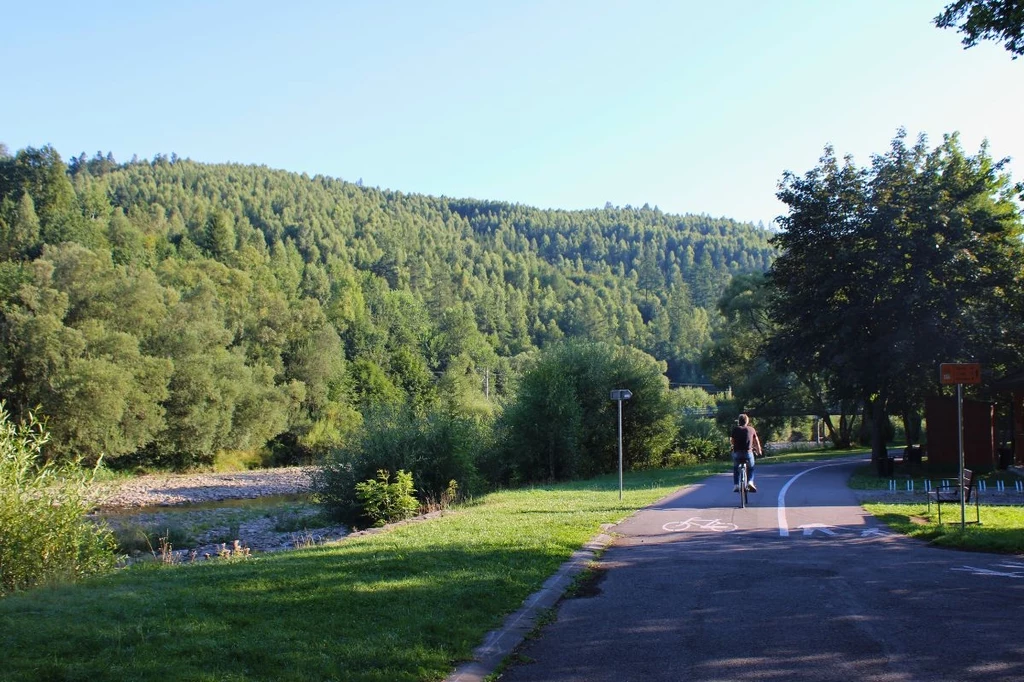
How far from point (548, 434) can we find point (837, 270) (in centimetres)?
1457

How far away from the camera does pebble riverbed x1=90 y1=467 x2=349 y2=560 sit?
2417 cm

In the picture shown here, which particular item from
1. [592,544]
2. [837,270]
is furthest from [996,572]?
[837,270]

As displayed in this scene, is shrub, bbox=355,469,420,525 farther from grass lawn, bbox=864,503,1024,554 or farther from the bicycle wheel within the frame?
grass lawn, bbox=864,503,1024,554

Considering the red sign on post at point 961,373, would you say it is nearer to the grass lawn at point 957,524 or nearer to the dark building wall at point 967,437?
the grass lawn at point 957,524

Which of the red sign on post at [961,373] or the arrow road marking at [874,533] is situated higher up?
the red sign on post at [961,373]

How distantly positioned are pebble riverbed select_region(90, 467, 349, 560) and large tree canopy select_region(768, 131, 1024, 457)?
62.5ft

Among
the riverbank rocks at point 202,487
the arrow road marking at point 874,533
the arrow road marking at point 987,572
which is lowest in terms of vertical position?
the riverbank rocks at point 202,487

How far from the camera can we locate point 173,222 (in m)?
132

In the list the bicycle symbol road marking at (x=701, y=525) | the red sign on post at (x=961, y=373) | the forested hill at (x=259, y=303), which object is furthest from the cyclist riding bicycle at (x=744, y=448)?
the forested hill at (x=259, y=303)

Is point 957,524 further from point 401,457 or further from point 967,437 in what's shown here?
point 967,437

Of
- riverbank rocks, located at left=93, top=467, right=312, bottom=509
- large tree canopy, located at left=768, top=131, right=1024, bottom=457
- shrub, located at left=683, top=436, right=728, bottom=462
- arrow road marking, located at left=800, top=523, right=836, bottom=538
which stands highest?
large tree canopy, located at left=768, top=131, right=1024, bottom=457

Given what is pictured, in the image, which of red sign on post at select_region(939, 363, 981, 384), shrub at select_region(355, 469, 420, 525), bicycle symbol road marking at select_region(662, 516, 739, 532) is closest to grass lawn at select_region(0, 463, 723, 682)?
bicycle symbol road marking at select_region(662, 516, 739, 532)

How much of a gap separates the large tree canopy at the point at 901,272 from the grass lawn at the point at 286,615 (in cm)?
2180

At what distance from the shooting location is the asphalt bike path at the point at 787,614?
6086 millimetres
